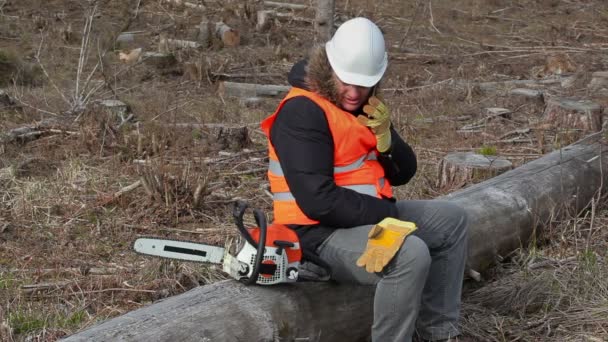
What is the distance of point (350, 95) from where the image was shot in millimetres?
3723

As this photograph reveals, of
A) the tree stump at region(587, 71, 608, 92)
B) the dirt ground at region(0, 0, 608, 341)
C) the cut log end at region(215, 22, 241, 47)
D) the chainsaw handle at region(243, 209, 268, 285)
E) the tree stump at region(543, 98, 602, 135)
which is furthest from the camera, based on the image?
the cut log end at region(215, 22, 241, 47)

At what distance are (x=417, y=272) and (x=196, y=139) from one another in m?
4.30

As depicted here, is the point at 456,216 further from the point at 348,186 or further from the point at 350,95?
the point at 350,95

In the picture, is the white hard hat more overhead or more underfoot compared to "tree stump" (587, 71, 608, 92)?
more overhead

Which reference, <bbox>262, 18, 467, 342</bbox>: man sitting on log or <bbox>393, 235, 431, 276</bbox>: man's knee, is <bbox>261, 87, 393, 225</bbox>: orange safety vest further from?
<bbox>393, 235, 431, 276</bbox>: man's knee

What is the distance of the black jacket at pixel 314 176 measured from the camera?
140 inches

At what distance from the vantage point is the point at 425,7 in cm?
1581

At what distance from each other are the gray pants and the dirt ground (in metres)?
0.47

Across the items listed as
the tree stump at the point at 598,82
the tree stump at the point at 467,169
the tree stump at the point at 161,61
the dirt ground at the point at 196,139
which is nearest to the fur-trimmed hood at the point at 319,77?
the dirt ground at the point at 196,139

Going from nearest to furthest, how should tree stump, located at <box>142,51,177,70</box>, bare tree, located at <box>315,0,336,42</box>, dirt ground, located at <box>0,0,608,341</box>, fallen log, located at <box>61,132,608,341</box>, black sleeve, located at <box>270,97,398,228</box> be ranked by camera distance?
fallen log, located at <box>61,132,608,341</box>
black sleeve, located at <box>270,97,398,228</box>
dirt ground, located at <box>0,0,608,341</box>
bare tree, located at <box>315,0,336,42</box>
tree stump, located at <box>142,51,177,70</box>

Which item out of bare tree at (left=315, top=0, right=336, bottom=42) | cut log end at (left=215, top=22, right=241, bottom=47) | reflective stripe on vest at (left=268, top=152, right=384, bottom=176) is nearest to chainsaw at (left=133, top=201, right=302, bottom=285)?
reflective stripe on vest at (left=268, top=152, right=384, bottom=176)

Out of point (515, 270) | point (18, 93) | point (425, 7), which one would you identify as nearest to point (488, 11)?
point (425, 7)

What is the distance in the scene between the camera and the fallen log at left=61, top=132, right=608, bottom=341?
324 cm

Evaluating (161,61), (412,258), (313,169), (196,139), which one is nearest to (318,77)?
(313,169)
